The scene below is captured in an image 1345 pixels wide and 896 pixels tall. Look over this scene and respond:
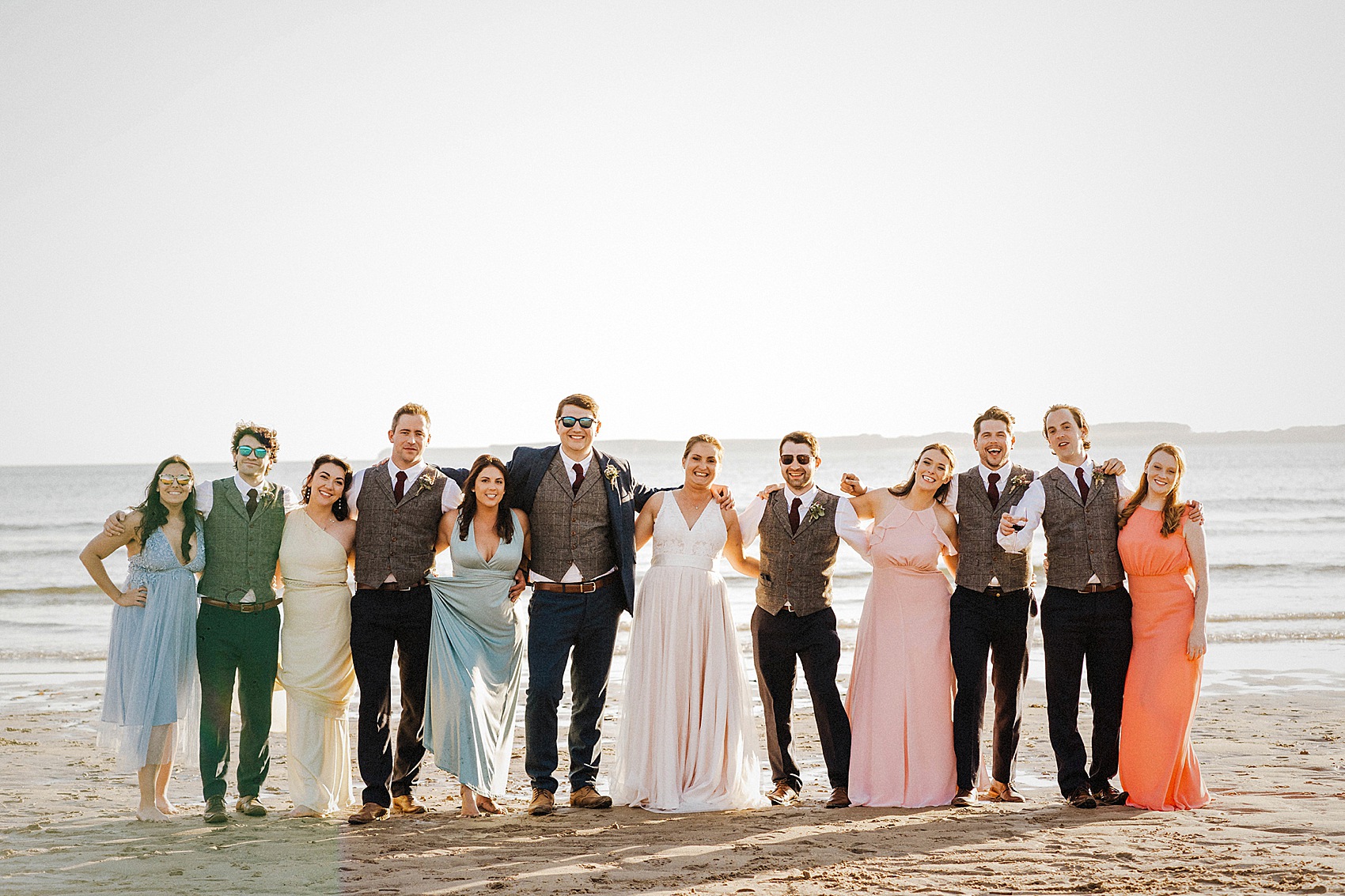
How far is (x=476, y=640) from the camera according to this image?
6.45 m

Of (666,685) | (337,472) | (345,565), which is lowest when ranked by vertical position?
(666,685)

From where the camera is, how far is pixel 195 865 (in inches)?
213

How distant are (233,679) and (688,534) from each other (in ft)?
8.66

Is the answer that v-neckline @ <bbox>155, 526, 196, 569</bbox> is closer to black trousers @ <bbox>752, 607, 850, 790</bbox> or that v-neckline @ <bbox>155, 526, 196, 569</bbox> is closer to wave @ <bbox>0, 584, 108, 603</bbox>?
black trousers @ <bbox>752, 607, 850, 790</bbox>

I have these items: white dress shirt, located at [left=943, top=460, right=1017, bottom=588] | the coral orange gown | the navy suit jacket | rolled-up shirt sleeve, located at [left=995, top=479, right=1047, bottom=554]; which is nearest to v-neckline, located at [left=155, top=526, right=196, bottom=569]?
the navy suit jacket

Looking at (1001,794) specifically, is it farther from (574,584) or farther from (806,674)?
(574,584)

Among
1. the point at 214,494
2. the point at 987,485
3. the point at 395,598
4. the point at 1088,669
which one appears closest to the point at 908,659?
the point at 1088,669

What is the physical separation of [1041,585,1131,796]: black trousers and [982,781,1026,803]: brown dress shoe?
286mm

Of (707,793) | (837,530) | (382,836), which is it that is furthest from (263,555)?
(837,530)

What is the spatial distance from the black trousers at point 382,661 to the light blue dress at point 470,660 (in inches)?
2.9

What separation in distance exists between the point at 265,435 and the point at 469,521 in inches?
49.9

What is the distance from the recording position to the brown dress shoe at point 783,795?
6.69m

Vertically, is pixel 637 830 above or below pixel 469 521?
below

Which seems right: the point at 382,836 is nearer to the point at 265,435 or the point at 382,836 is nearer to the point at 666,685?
the point at 666,685
